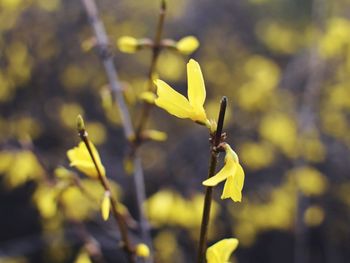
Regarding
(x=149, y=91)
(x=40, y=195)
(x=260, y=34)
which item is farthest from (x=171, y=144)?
(x=149, y=91)

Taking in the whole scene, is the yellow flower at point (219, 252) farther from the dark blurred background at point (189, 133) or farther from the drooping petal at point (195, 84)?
the dark blurred background at point (189, 133)

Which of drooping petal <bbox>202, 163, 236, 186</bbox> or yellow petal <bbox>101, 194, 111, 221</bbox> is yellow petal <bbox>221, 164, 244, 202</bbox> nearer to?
drooping petal <bbox>202, 163, 236, 186</bbox>

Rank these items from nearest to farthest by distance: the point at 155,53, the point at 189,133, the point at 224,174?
1. the point at 224,174
2. the point at 155,53
3. the point at 189,133

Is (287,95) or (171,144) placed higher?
→ (287,95)

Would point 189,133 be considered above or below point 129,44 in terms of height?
below

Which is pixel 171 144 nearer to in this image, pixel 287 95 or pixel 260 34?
pixel 287 95

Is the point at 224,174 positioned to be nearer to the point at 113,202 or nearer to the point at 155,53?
the point at 113,202

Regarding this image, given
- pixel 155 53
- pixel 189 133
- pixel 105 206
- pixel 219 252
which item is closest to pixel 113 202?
pixel 105 206

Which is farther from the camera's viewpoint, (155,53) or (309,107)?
(309,107)

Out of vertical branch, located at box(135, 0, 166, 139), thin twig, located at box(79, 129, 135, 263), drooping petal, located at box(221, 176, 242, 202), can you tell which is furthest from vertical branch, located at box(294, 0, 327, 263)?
drooping petal, located at box(221, 176, 242, 202)
